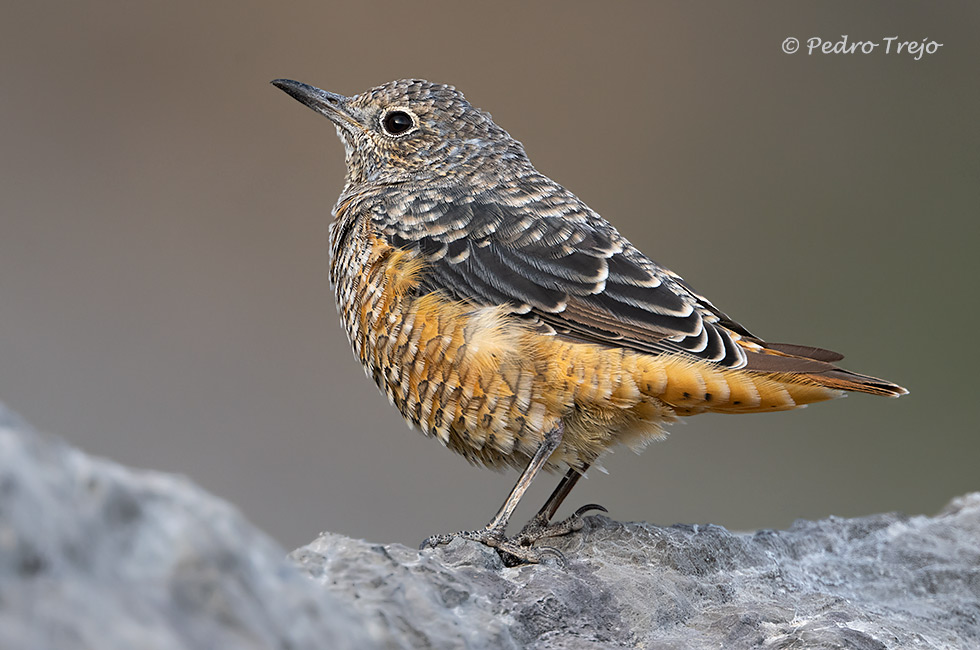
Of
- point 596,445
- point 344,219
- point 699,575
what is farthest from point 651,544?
point 344,219

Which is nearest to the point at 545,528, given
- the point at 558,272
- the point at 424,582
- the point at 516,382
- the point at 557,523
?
the point at 557,523

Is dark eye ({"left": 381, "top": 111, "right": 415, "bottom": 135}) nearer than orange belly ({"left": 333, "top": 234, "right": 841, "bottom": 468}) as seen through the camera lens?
No

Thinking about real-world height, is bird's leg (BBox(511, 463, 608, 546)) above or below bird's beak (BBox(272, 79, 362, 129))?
below

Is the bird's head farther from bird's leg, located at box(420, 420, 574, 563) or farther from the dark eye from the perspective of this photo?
bird's leg, located at box(420, 420, 574, 563)

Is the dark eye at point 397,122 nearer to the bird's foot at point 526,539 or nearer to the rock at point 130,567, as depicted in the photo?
the bird's foot at point 526,539

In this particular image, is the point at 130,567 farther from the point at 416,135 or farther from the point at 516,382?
the point at 416,135

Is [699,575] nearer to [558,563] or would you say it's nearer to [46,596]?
[558,563]

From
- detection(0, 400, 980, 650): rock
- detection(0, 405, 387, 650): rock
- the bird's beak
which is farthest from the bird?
detection(0, 405, 387, 650): rock
